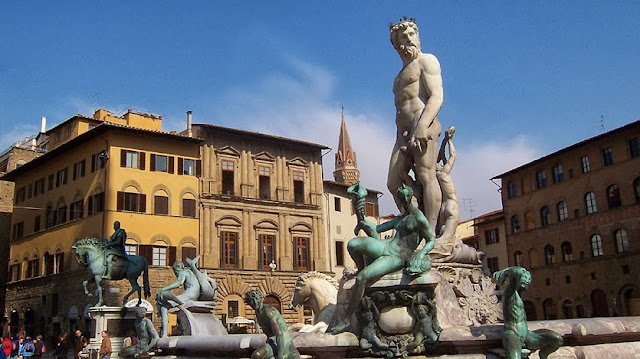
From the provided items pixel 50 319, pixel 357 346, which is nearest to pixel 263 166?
pixel 50 319

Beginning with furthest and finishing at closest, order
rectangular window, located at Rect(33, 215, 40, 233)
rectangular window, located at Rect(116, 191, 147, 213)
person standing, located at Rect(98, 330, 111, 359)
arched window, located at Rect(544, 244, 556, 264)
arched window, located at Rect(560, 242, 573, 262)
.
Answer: arched window, located at Rect(544, 244, 556, 264) < arched window, located at Rect(560, 242, 573, 262) < rectangular window, located at Rect(33, 215, 40, 233) < rectangular window, located at Rect(116, 191, 147, 213) < person standing, located at Rect(98, 330, 111, 359)

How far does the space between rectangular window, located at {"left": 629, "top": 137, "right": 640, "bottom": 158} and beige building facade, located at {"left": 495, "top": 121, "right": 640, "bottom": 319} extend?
0.06 m

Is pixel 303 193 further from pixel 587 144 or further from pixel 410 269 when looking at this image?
pixel 410 269

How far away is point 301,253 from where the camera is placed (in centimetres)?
4259

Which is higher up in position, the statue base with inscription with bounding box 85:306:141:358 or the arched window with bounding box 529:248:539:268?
the arched window with bounding box 529:248:539:268

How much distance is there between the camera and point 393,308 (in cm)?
559

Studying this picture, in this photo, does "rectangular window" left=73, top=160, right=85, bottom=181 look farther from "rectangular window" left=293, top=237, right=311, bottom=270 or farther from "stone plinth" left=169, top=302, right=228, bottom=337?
"stone plinth" left=169, top=302, right=228, bottom=337

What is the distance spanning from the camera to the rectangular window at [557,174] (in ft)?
152

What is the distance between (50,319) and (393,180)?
34.6 metres

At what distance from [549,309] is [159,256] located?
2734 cm

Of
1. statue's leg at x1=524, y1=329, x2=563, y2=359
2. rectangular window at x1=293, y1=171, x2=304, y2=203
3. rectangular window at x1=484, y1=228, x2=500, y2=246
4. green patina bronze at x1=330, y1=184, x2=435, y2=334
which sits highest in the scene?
rectangular window at x1=293, y1=171, x2=304, y2=203

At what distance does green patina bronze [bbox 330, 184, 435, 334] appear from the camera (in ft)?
18.4

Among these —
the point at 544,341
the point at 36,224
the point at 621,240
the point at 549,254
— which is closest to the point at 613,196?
the point at 621,240

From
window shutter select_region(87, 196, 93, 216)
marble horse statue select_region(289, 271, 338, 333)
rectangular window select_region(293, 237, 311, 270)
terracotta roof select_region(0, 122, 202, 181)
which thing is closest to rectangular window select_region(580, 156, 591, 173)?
rectangular window select_region(293, 237, 311, 270)
